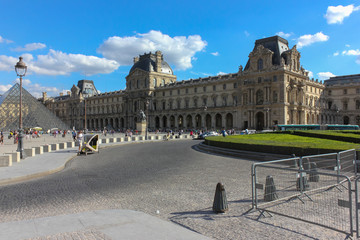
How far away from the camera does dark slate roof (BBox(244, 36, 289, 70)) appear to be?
6184 cm

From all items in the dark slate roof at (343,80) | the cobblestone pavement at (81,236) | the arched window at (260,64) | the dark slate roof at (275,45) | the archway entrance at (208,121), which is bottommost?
the cobblestone pavement at (81,236)

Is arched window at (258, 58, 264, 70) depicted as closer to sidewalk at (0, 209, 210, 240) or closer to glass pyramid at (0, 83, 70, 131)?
glass pyramid at (0, 83, 70, 131)

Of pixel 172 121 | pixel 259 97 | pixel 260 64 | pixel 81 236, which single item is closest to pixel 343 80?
pixel 260 64

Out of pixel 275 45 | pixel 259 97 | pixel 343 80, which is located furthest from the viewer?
pixel 343 80

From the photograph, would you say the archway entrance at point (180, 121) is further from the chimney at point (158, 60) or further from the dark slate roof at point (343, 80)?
the dark slate roof at point (343, 80)

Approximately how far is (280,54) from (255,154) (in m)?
50.7

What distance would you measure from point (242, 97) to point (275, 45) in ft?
43.5

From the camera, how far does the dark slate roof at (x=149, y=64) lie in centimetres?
8906

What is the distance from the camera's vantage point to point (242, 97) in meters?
65.6

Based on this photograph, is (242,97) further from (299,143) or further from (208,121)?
(299,143)

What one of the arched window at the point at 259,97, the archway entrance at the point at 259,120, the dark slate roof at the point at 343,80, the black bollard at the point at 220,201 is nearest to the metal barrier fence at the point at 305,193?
the black bollard at the point at 220,201

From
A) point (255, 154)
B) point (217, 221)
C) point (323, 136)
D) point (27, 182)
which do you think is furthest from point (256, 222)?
point (323, 136)

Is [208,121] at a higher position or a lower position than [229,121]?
higher

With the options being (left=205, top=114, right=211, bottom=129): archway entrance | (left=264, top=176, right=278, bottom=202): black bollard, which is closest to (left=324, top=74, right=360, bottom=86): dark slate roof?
(left=205, top=114, right=211, bottom=129): archway entrance
